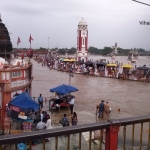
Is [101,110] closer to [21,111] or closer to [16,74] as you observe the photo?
[16,74]

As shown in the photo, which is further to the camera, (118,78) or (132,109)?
(118,78)

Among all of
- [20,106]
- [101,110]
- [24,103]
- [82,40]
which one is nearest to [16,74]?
[24,103]

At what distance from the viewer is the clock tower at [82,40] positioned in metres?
57.8

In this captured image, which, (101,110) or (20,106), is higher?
(20,106)

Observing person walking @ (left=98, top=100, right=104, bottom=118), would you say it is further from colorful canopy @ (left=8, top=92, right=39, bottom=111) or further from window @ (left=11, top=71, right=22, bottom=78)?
colorful canopy @ (left=8, top=92, right=39, bottom=111)

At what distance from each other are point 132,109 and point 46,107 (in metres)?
5.49

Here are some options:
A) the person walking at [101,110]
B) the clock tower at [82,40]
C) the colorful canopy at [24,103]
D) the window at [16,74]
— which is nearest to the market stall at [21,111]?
the colorful canopy at [24,103]

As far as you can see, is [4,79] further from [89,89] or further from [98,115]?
[89,89]

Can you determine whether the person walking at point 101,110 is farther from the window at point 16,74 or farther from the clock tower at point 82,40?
the clock tower at point 82,40

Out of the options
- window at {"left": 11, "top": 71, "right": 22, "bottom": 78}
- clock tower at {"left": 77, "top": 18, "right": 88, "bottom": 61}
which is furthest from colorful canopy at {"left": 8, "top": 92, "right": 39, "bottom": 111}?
clock tower at {"left": 77, "top": 18, "right": 88, "bottom": 61}

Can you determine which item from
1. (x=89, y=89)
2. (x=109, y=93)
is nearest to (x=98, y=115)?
(x=109, y=93)

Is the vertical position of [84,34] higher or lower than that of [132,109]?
higher

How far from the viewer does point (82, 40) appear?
58.0 meters

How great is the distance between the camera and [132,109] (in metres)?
16.0
